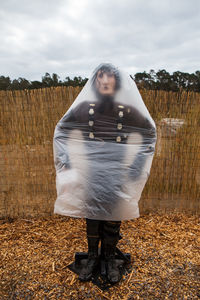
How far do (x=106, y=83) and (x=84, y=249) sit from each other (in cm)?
160

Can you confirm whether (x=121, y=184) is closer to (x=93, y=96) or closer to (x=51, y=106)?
(x=93, y=96)

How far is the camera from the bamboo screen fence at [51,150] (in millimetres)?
2576

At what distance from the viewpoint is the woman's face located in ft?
5.03

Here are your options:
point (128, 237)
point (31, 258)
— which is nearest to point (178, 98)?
point (128, 237)

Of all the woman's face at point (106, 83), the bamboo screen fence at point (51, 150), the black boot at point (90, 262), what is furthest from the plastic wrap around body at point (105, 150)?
the bamboo screen fence at point (51, 150)

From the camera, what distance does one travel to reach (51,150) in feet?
8.78

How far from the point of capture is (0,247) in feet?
7.10

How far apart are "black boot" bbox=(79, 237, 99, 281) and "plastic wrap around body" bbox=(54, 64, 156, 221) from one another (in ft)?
0.94

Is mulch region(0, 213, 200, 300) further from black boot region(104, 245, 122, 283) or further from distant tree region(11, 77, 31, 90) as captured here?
distant tree region(11, 77, 31, 90)

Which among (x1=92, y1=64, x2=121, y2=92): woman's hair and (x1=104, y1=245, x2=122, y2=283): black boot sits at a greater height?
(x1=92, y1=64, x2=121, y2=92): woman's hair

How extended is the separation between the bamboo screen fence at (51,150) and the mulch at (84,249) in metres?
0.23

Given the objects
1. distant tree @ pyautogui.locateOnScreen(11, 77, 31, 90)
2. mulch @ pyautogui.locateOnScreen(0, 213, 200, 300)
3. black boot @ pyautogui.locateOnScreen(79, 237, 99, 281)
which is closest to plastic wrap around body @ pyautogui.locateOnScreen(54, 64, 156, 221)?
→ black boot @ pyautogui.locateOnScreen(79, 237, 99, 281)

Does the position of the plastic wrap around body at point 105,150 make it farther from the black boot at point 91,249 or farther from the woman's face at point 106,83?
the black boot at point 91,249

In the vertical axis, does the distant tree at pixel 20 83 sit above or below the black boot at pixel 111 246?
above
